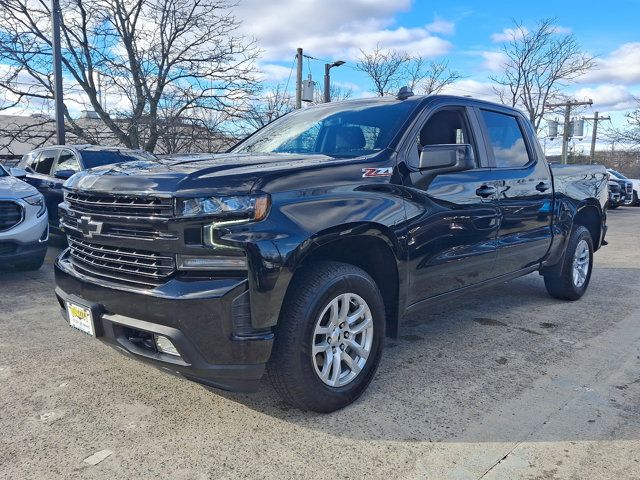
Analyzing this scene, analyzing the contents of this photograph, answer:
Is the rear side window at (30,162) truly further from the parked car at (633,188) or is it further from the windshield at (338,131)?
the parked car at (633,188)

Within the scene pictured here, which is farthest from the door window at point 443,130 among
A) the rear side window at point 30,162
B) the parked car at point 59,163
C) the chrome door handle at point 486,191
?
the rear side window at point 30,162

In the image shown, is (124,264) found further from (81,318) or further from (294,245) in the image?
(294,245)

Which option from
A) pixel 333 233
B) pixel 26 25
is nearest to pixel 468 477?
pixel 333 233

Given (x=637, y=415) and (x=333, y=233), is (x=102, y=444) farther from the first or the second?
(x=637, y=415)

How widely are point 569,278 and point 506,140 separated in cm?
181

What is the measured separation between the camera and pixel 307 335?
9.05 feet

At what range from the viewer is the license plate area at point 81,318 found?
2.87 metres

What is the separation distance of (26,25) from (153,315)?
1712cm

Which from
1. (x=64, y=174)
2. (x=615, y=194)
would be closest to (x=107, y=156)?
(x=64, y=174)

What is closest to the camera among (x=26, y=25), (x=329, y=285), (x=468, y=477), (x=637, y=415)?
(x=468, y=477)

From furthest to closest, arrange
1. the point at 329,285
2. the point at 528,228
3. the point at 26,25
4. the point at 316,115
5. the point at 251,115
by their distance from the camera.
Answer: the point at 251,115 < the point at 26,25 < the point at 528,228 < the point at 316,115 < the point at 329,285

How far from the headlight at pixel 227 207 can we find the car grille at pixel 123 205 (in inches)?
3.3

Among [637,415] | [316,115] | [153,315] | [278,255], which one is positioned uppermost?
[316,115]

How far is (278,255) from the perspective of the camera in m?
2.59
